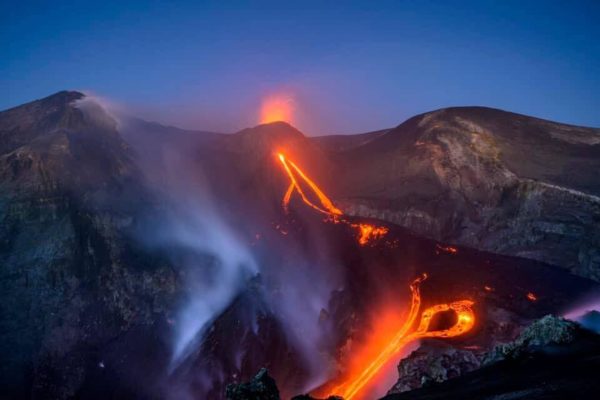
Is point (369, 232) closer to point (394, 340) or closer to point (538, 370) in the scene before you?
point (394, 340)

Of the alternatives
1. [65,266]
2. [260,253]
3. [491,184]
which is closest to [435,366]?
[260,253]

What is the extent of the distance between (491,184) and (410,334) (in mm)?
33079

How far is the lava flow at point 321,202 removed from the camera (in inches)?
2498

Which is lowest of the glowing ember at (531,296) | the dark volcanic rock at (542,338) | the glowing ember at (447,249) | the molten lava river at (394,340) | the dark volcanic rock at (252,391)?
the molten lava river at (394,340)

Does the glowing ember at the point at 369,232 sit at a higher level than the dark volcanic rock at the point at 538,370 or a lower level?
lower

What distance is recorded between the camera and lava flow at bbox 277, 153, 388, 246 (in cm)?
6345

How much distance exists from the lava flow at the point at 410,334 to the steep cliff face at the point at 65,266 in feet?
88.0

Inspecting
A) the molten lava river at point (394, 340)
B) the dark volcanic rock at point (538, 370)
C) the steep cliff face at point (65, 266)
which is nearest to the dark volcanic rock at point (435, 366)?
the dark volcanic rock at point (538, 370)

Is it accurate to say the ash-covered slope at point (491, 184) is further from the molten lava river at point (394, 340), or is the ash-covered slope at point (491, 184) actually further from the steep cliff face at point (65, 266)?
the steep cliff face at point (65, 266)

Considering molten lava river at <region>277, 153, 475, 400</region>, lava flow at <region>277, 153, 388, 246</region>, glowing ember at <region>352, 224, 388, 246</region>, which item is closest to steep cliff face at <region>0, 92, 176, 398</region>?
molten lava river at <region>277, 153, 475, 400</region>

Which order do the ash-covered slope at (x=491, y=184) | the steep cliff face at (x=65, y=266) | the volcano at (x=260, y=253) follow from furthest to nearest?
the ash-covered slope at (x=491, y=184)
the steep cliff face at (x=65, y=266)
the volcano at (x=260, y=253)

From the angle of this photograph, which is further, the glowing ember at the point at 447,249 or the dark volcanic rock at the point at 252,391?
the glowing ember at the point at 447,249

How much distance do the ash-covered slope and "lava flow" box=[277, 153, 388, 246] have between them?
8.05 feet

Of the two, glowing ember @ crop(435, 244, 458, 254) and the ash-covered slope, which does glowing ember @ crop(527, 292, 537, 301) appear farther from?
glowing ember @ crop(435, 244, 458, 254)
